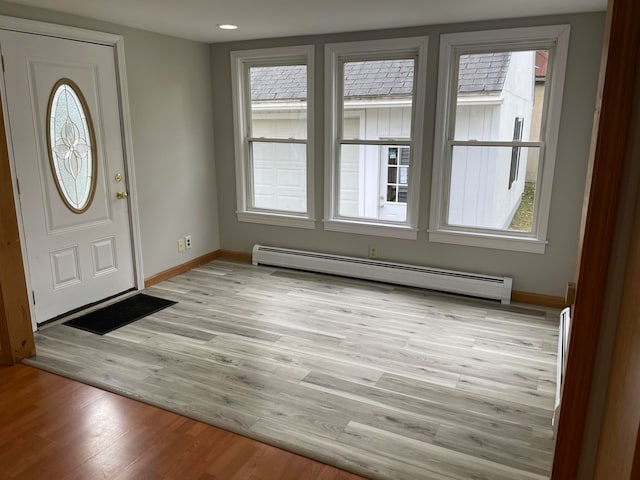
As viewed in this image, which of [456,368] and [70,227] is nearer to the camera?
[456,368]

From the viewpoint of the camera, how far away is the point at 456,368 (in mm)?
3021

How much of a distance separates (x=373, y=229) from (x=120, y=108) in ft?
8.00

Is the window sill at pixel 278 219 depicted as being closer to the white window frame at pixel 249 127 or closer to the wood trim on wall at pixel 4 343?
the white window frame at pixel 249 127

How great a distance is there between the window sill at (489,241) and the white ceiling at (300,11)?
67.3 inches

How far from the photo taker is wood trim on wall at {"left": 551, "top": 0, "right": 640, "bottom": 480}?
0.94 m

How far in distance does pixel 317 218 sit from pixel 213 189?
1238 millimetres

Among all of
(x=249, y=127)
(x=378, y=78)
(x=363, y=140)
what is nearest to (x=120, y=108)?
(x=249, y=127)

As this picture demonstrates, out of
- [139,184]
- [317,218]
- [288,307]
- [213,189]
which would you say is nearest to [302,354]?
[288,307]

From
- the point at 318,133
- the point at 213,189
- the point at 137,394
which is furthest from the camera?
the point at 213,189

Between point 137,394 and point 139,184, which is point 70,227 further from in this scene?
point 137,394

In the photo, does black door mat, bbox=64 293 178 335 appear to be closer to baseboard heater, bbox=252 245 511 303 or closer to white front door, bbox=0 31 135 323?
white front door, bbox=0 31 135 323

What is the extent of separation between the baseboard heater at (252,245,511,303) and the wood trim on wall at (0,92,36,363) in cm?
241

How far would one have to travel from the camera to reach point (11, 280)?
2.92 metres

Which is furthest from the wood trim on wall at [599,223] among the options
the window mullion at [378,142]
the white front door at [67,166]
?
the white front door at [67,166]
